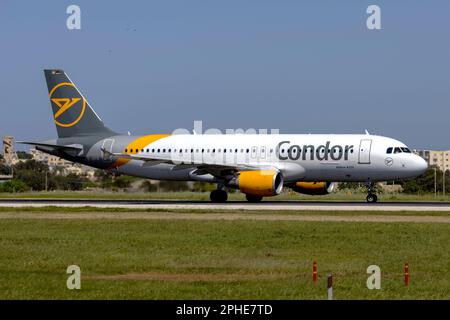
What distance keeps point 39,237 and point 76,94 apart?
3572cm

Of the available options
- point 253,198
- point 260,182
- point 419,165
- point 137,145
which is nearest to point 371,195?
point 419,165

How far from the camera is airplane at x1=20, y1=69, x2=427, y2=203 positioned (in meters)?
60.8

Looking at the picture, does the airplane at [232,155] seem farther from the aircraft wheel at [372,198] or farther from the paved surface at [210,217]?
the paved surface at [210,217]

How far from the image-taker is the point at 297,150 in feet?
204

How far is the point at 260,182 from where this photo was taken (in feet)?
198

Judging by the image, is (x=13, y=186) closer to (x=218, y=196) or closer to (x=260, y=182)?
(x=218, y=196)

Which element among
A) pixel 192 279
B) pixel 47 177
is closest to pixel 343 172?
pixel 192 279

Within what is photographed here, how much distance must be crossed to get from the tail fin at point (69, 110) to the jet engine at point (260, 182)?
1380 cm

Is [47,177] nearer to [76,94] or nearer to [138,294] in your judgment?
[76,94]

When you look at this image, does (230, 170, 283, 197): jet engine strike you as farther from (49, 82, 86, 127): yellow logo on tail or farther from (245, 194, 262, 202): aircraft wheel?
(49, 82, 86, 127): yellow logo on tail

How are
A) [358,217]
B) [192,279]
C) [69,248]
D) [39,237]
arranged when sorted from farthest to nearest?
[358,217] < [39,237] < [69,248] < [192,279]

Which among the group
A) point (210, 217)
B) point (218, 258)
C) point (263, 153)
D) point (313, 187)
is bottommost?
point (218, 258)

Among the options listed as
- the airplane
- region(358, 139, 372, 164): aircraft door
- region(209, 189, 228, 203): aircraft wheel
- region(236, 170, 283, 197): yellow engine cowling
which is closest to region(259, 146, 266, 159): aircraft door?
the airplane

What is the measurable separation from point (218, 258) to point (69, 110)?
43.5 m
